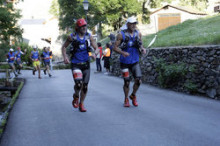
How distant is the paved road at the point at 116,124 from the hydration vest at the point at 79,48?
1.21 metres

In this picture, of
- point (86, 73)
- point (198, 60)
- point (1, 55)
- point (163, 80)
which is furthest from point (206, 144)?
point (1, 55)

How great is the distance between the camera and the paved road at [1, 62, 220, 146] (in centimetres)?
508

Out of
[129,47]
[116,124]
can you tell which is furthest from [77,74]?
[116,124]

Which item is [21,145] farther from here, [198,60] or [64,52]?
[198,60]

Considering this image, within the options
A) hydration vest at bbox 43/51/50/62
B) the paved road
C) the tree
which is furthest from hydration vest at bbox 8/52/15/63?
the paved road

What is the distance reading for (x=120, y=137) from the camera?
521cm

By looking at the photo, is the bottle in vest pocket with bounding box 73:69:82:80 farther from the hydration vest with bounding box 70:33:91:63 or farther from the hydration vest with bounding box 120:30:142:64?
the hydration vest with bounding box 120:30:142:64

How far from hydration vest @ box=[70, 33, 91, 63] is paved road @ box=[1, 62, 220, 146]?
121cm

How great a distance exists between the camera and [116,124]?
6.16 m

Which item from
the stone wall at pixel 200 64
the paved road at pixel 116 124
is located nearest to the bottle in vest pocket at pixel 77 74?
the paved road at pixel 116 124

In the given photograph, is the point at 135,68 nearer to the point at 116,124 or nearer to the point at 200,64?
the point at 116,124

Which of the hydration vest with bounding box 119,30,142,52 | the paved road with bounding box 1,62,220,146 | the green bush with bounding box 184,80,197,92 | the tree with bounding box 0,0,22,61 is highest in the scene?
the tree with bounding box 0,0,22,61

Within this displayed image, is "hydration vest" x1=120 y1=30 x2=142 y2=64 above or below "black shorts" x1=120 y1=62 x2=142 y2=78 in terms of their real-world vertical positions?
above

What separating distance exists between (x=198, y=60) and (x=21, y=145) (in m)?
7.08
